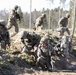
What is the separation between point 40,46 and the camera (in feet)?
38.1

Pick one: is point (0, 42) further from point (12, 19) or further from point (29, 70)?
Answer: point (12, 19)

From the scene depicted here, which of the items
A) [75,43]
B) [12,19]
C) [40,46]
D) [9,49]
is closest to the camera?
[40,46]

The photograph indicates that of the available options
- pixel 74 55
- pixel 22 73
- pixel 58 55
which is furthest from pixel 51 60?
pixel 74 55

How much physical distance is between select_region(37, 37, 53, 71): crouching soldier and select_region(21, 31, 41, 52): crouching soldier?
0.54m

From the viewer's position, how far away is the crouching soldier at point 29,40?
12.1 meters

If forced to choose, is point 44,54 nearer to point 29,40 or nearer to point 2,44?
point 29,40

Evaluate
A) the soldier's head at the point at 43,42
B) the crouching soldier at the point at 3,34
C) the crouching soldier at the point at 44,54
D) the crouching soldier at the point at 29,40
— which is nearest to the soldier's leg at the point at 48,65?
the crouching soldier at the point at 44,54

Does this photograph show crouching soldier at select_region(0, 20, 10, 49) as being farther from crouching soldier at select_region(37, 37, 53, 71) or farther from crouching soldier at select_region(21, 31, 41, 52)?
crouching soldier at select_region(37, 37, 53, 71)

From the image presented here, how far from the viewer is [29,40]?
1232cm

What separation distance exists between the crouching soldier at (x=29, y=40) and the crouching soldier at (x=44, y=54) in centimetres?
54

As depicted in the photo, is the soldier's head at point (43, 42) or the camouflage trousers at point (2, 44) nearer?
the soldier's head at point (43, 42)

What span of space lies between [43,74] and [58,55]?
162cm

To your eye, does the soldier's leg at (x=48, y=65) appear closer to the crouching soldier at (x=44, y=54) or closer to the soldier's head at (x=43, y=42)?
the crouching soldier at (x=44, y=54)

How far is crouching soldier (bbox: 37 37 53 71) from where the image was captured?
11523mm
